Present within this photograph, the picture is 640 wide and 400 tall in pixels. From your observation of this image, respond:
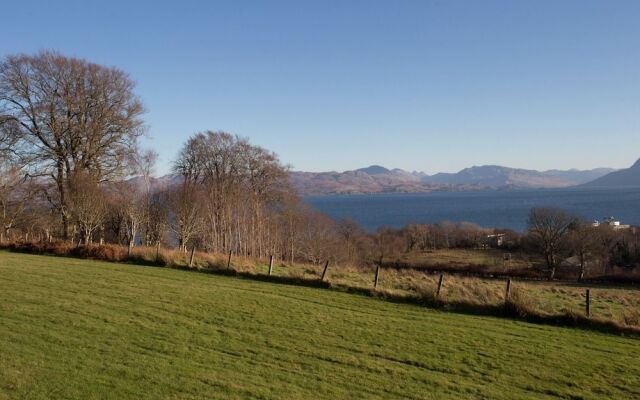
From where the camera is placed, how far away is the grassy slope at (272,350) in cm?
841

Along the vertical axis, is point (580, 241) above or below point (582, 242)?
above

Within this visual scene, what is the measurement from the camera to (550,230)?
61312mm

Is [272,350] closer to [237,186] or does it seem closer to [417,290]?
[417,290]

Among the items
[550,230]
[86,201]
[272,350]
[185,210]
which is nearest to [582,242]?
[550,230]

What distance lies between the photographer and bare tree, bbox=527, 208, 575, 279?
5975 centimetres

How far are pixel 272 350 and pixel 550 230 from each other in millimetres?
59610

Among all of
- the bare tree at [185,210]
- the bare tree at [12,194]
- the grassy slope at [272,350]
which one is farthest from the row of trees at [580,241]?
the bare tree at [12,194]

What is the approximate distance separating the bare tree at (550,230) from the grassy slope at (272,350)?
4857 centimetres

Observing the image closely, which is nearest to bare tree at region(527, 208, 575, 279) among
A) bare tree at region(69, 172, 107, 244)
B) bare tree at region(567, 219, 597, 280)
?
bare tree at region(567, 219, 597, 280)

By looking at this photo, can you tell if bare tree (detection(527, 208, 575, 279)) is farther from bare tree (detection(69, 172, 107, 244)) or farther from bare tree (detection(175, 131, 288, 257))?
bare tree (detection(69, 172, 107, 244))

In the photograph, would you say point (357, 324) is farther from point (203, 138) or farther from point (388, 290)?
point (203, 138)

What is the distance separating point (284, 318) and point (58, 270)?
478 inches

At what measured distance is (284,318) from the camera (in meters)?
14.0

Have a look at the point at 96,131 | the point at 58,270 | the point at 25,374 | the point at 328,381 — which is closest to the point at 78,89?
the point at 96,131
